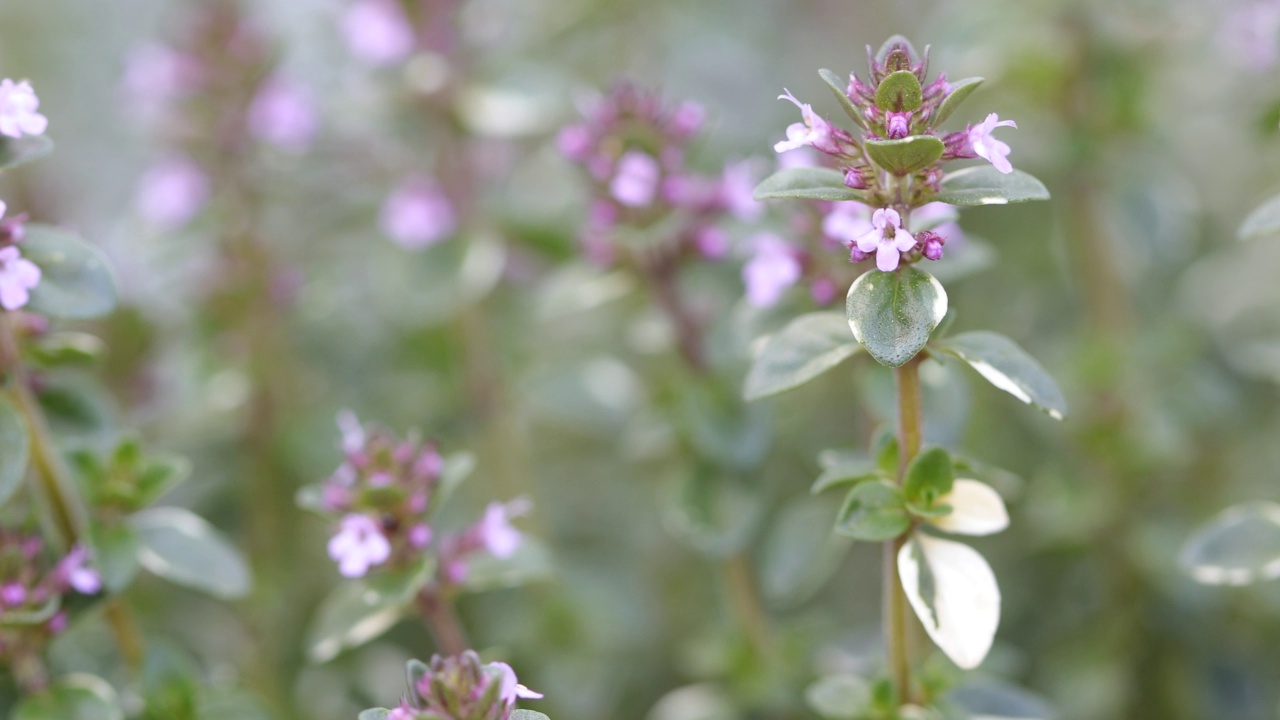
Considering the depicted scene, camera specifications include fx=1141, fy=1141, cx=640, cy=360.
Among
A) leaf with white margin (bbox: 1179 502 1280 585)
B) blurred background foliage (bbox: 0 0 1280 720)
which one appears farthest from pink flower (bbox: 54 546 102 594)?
leaf with white margin (bbox: 1179 502 1280 585)

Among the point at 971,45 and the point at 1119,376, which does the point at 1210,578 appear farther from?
the point at 971,45

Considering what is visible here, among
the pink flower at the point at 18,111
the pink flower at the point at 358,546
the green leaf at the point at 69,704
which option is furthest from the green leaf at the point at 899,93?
the green leaf at the point at 69,704

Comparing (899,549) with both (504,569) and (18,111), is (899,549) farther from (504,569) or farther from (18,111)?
(18,111)

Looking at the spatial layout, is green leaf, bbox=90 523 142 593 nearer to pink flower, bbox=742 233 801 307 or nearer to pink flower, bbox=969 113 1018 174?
pink flower, bbox=742 233 801 307

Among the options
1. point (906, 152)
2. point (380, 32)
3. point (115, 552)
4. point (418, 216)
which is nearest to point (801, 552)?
point (906, 152)

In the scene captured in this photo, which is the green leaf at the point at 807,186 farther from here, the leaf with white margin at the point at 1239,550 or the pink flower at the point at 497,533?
the leaf with white margin at the point at 1239,550
